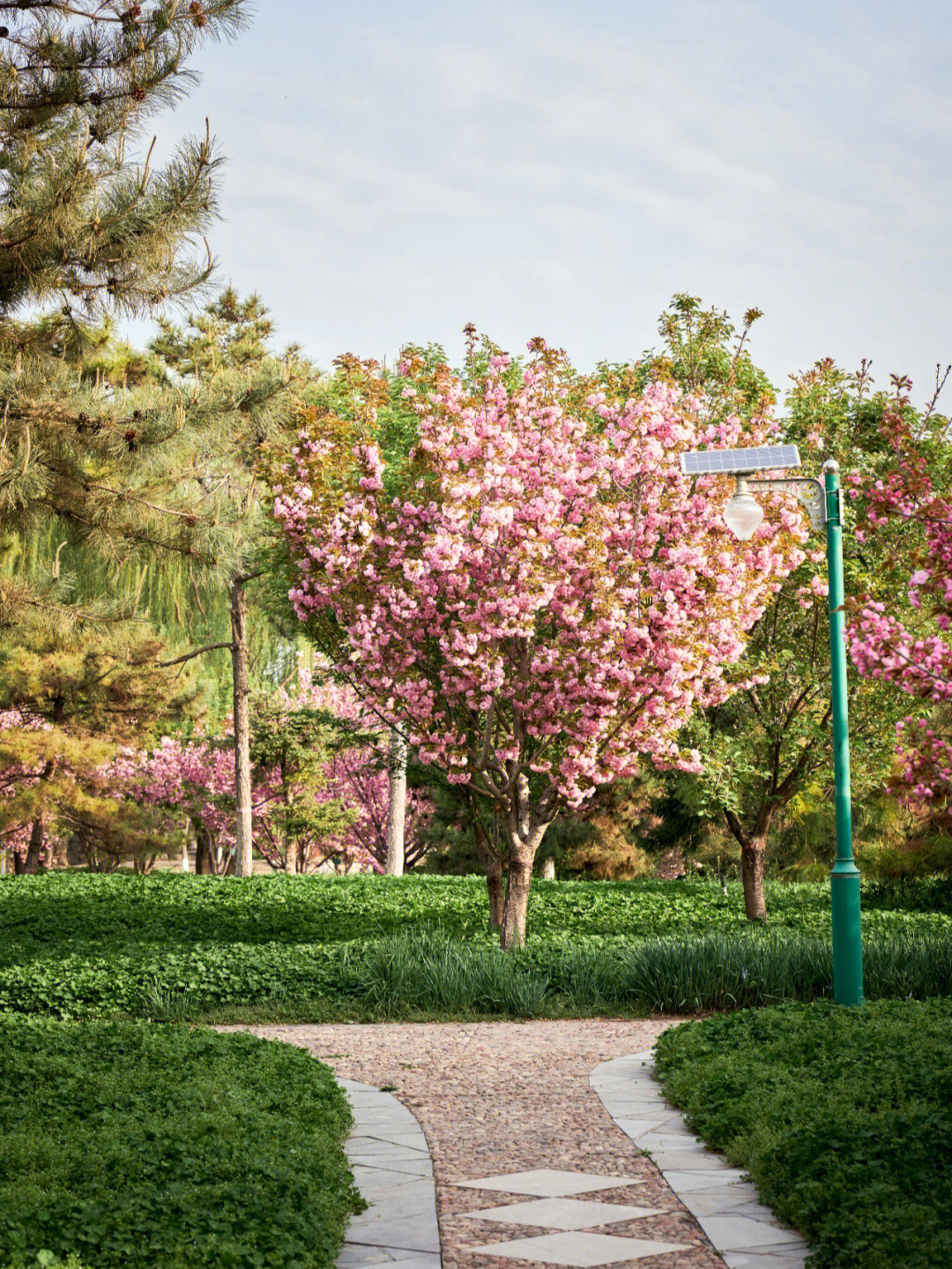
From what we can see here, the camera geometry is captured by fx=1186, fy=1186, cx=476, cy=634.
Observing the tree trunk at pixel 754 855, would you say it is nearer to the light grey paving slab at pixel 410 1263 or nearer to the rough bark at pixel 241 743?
the rough bark at pixel 241 743

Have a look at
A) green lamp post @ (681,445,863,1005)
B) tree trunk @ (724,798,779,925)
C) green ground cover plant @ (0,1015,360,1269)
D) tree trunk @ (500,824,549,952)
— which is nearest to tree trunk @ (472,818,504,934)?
tree trunk @ (500,824,549,952)

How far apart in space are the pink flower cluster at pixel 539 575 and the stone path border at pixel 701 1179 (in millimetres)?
3608

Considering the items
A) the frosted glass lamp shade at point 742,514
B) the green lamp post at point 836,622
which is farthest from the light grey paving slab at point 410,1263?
the frosted glass lamp shade at point 742,514

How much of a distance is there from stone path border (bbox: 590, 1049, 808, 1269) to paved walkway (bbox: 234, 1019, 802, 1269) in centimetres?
3

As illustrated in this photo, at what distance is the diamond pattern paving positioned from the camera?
4344mm

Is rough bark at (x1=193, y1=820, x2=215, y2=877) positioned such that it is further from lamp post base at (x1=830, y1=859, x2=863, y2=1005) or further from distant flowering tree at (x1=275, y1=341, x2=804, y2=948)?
lamp post base at (x1=830, y1=859, x2=863, y2=1005)

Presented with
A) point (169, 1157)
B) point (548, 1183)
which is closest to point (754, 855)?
point (548, 1183)

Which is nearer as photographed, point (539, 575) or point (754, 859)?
point (539, 575)

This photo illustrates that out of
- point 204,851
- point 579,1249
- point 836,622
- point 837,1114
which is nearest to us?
point 579,1249

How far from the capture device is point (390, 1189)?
4.38m

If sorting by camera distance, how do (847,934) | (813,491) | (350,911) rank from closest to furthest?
1. (847,934)
2. (813,491)
3. (350,911)

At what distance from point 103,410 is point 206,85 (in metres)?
2.36

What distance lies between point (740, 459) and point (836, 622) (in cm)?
119

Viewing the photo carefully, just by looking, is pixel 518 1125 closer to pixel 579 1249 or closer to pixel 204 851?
pixel 579 1249
